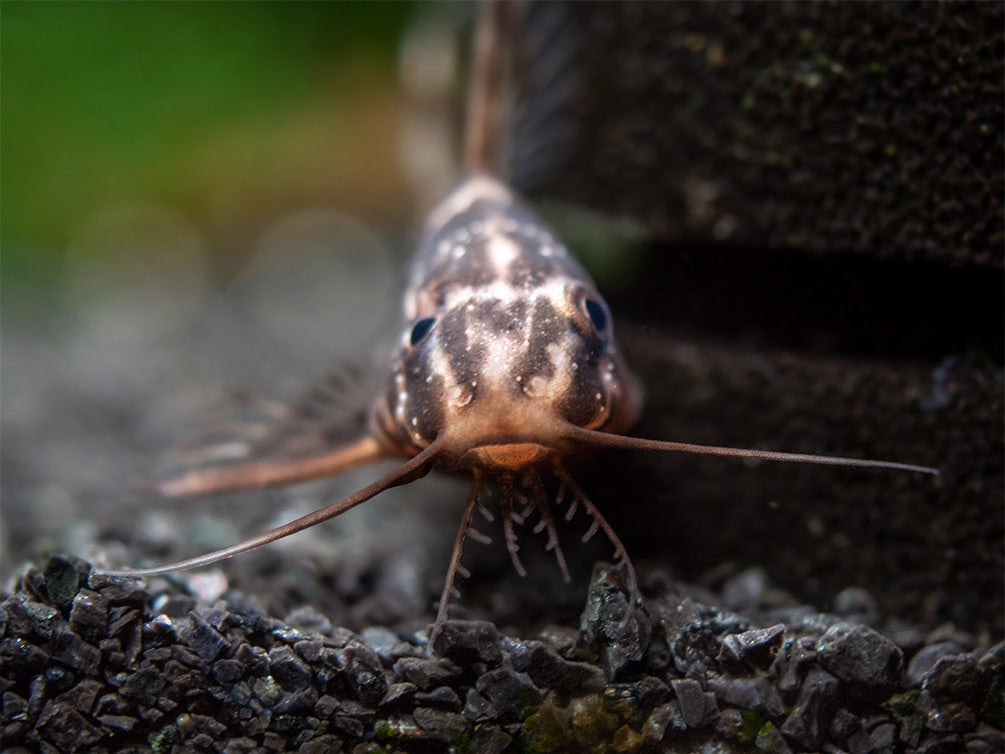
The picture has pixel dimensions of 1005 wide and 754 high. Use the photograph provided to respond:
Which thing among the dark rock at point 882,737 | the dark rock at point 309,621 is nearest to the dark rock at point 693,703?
the dark rock at point 882,737

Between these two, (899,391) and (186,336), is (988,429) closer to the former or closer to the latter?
(899,391)

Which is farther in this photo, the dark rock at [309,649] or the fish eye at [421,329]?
the fish eye at [421,329]

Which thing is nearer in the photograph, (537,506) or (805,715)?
(805,715)

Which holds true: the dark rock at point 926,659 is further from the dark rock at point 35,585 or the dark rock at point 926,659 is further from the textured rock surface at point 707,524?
the dark rock at point 35,585

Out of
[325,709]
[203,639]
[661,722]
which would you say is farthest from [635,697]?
[203,639]

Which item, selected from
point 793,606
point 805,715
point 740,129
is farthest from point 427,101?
point 805,715

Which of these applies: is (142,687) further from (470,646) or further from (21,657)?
(470,646)
